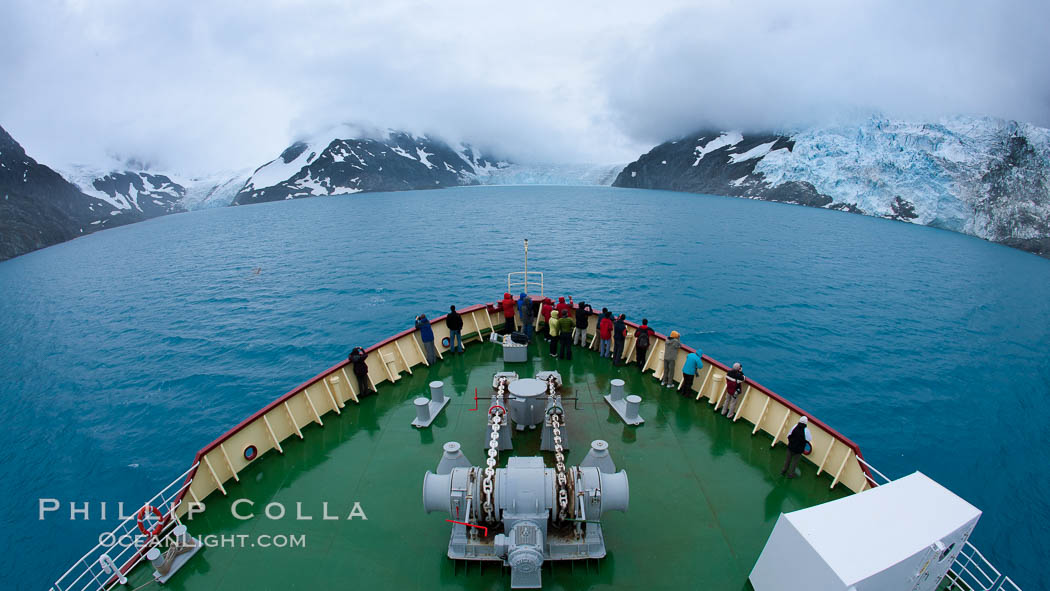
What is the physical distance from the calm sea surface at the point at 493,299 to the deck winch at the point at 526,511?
Result: 13878mm

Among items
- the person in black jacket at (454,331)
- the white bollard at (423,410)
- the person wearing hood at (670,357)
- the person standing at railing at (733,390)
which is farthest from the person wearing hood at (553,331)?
the person standing at railing at (733,390)

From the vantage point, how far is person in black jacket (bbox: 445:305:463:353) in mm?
13547

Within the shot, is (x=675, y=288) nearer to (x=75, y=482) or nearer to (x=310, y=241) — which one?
(x=75, y=482)

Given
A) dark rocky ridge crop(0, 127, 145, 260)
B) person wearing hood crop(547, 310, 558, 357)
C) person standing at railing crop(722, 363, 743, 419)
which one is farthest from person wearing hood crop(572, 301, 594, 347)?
dark rocky ridge crop(0, 127, 145, 260)

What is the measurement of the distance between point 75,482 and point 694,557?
2175 cm

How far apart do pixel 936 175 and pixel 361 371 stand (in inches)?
4920

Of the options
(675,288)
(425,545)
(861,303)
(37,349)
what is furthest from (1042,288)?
(37,349)

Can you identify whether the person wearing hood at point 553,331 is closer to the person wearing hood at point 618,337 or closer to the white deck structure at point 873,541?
the person wearing hood at point 618,337

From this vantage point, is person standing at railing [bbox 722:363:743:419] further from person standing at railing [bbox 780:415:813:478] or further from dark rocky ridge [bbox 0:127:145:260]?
dark rocky ridge [bbox 0:127:145:260]

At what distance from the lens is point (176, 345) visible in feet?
91.5

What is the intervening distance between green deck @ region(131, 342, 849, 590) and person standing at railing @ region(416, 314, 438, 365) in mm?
1386

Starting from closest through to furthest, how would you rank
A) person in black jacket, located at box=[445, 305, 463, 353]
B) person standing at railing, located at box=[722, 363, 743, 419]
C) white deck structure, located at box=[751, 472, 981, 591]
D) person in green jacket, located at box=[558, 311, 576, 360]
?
1. white deck structure, located at box=[751, 472, 981, 591]
2. person standing at railing, located at box=[722, 363, 743, 419]
3. person in green jacket, located at box=[558, 311, 576, 360]
4. person in black jacket, located at box=[445, 305, 463, 353]

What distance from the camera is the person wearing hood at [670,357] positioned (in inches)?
453

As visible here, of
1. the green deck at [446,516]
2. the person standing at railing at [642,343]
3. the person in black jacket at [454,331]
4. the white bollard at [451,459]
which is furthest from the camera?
the person in black jacket at [454,331]
